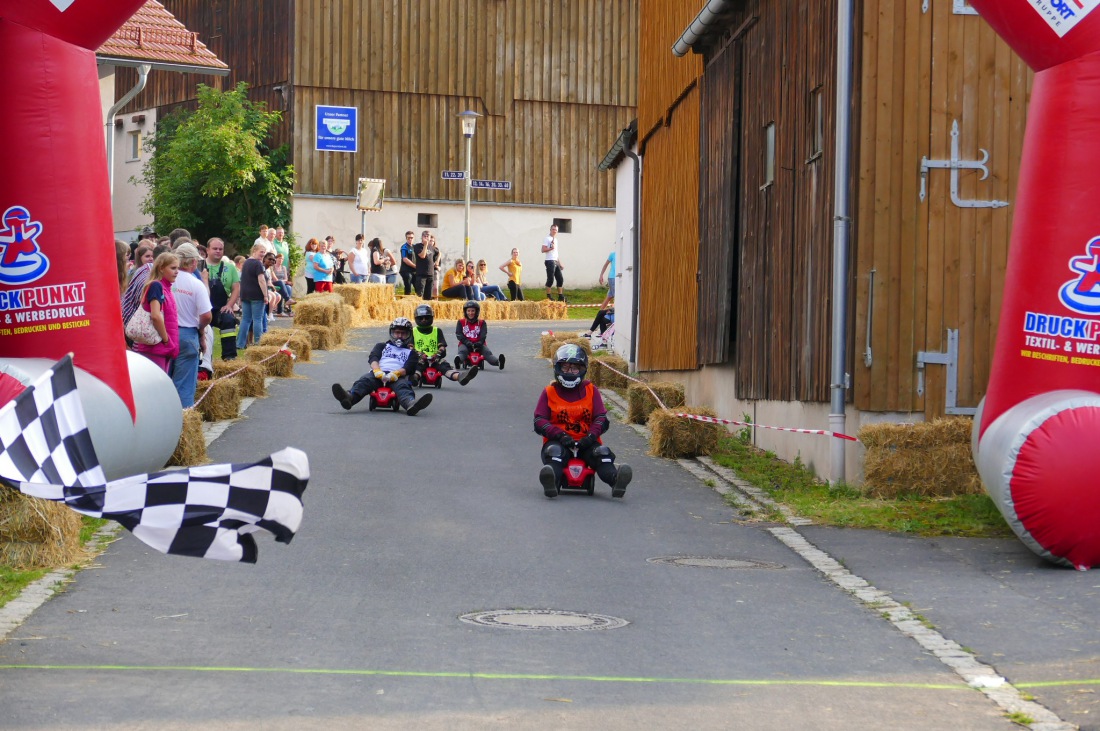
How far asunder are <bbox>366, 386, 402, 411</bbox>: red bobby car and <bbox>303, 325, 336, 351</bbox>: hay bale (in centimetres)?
784

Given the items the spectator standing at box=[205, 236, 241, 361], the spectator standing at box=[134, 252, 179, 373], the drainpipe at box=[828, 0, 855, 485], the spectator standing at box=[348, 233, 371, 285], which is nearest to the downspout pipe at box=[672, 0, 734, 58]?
the drainpipe at box=[828, 0, 855, 485]

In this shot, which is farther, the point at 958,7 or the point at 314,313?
the point at 314,313

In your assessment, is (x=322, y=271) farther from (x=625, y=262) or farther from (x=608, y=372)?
(x=608, y=372)

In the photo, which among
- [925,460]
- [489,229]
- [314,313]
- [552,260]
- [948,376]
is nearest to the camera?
[925,460]

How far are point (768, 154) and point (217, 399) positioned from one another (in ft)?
21.8

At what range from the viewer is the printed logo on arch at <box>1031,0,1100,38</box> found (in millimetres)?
9820

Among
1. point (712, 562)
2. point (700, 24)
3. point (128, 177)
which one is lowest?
point (712, 562)

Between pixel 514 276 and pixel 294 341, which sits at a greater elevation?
pixel 514 276

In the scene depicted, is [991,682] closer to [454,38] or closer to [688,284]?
[688,284]

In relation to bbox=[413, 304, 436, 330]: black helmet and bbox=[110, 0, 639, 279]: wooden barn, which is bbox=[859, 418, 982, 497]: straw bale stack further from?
bbox=[110, 0, 639, 279]: wooden barn

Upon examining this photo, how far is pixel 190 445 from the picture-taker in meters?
13.4

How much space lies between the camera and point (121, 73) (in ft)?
164

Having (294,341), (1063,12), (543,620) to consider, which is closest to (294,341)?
(294,341)

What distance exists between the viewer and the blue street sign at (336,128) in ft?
145
